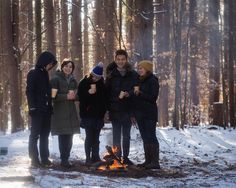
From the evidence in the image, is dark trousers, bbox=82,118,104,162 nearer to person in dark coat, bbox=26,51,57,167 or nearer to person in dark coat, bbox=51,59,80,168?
person in dark coat, bbox=51,59,80,168

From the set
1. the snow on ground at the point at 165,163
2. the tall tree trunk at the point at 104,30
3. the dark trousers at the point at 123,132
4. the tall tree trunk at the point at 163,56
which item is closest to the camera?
the snow on ground at the point at 165,163

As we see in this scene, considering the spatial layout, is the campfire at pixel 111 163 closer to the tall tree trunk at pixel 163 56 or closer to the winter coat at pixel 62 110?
the winter coat at pixel 62 110

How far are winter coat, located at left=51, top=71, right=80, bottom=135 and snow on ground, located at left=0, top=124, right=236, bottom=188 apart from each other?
0.95 metres

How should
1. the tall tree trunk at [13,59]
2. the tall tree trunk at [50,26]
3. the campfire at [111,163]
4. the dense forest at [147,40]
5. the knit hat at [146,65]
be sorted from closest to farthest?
the campfire at [111,163] → the knit hat at [146,65] → the dense forest at [147,40] → the tall tree trunk at [13,59] → the tall tree trunk at [50,26]

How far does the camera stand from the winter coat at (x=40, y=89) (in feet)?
26.7

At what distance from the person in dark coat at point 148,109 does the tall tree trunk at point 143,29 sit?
12.4 ft

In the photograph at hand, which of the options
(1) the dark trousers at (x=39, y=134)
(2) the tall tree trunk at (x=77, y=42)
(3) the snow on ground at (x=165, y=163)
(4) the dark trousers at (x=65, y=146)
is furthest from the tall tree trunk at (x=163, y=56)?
(1) the dark trousers at (x=39, y=134)

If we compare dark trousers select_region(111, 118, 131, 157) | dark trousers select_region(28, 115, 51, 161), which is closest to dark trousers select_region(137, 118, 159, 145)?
dark trousers select_region(111, 118, 131, 157)

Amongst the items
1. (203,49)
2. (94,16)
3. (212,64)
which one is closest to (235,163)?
(212,64)

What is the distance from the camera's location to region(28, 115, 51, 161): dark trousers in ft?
27.0

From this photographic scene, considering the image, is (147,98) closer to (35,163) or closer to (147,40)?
(35,163)

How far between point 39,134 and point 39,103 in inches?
25.5

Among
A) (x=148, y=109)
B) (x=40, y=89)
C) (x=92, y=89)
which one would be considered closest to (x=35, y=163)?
(x=40, y=89)

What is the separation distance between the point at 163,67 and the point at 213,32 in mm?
3275
